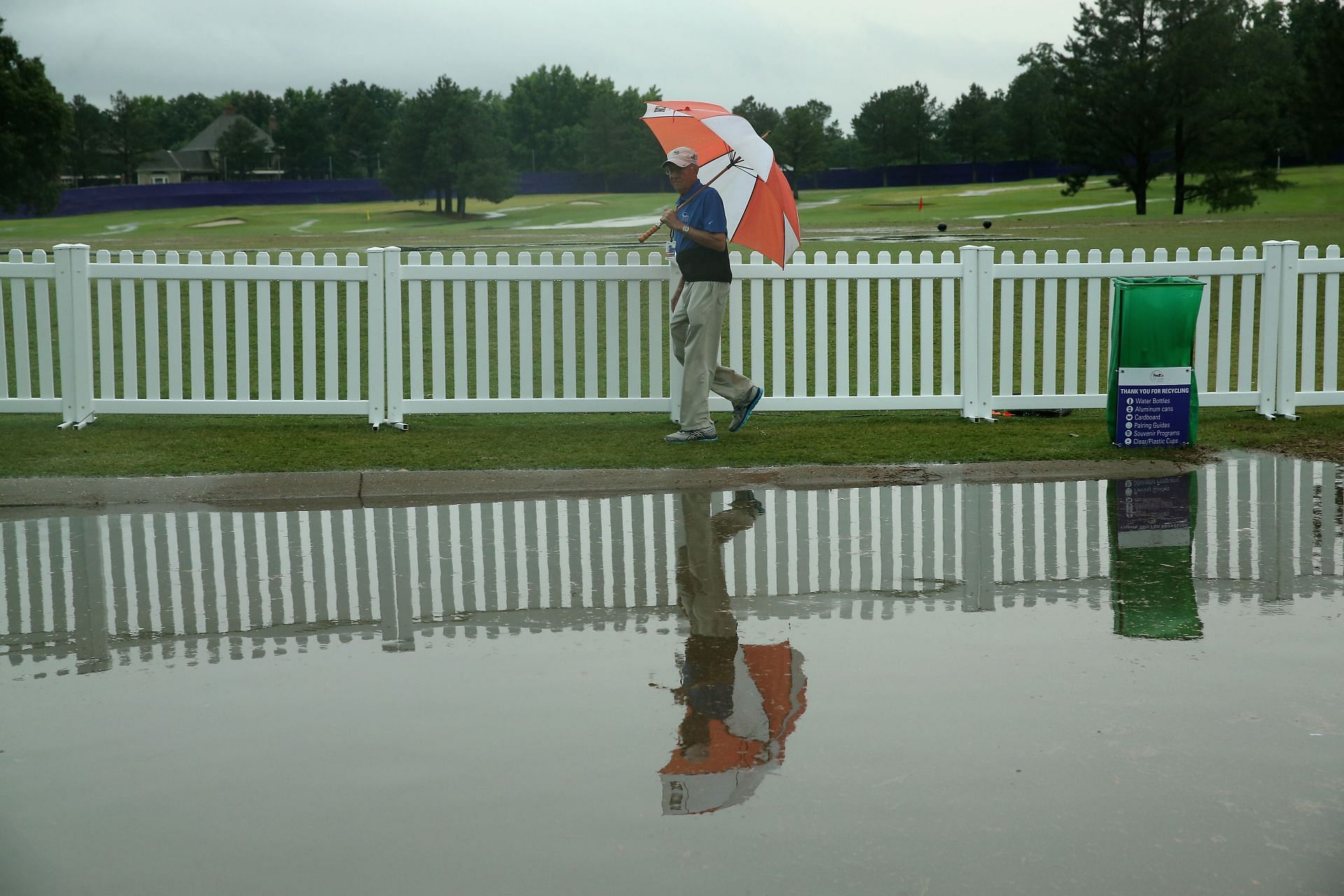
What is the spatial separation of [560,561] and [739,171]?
4144 mm

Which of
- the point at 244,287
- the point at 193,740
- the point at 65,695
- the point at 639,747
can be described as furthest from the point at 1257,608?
the point at 244,287

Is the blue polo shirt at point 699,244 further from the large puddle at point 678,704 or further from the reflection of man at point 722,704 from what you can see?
the reflection of man at point 722,704

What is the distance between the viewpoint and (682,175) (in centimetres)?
1006

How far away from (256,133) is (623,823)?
93.9 meters

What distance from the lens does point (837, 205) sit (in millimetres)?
63844

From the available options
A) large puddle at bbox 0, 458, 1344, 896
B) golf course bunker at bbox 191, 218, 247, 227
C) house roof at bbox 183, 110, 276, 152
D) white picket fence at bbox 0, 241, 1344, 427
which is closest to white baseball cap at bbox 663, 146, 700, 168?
white picket fence at bbox 0, 241, 1344, 427

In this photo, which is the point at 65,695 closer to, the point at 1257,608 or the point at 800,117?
the point at 1257,608

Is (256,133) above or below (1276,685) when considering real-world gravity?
above

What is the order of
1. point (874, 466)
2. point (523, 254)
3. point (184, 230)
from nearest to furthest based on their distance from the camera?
point (874, 466)
point (523, 254)
point (184, 230)

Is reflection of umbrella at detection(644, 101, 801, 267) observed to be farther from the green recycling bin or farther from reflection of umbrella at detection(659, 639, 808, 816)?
reflection of umbrella at detection(659, 639, 808, 816)

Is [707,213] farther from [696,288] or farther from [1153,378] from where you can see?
[1153,378]

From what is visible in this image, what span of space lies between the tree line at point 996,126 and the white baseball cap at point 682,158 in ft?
174

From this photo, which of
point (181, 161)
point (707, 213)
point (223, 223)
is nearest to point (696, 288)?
point (707, 213)

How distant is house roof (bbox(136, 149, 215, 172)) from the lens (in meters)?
93.8
